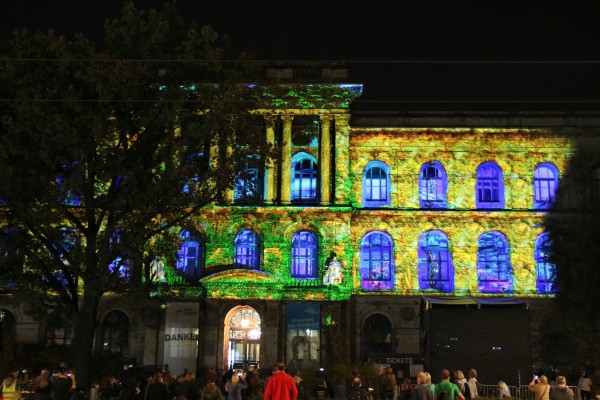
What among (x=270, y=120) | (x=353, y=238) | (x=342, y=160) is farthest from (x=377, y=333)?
(x=270, y=120)

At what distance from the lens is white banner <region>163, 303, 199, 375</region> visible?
3522cm

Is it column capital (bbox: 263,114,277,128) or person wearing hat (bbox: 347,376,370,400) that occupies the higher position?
column capital (bbox: 263,114,277,128)

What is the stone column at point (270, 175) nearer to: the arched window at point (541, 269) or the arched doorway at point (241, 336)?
the arched doorway at point (241, 336)

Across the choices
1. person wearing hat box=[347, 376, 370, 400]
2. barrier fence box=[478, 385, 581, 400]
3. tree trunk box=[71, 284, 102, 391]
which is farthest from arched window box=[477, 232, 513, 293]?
tree trunk box=[71, 284, 102, 391]

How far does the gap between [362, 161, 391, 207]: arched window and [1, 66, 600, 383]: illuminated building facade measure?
60mm

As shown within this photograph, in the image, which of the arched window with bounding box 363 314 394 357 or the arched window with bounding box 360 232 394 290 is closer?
the arched window with bounding box 363 314 394 357

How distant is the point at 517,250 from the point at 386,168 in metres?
7.55

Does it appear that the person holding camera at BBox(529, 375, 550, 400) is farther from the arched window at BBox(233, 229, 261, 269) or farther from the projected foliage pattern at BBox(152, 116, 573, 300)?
the arched window at BBox(233, 229, 261, 269)

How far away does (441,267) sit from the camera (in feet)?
125

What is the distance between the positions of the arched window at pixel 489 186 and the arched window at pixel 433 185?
173cm

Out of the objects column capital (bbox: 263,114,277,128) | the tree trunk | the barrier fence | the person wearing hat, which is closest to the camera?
the person wearing hat

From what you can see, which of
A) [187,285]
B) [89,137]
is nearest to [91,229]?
[89,137]

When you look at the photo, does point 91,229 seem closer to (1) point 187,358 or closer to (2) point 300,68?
(1) point 187,358

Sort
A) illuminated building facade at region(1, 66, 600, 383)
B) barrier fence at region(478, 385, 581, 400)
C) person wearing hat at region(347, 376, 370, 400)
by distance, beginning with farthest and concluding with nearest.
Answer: illuminated building facade at region(1, 66, 600, 383)
barrier fence at region(478, 385, 581, 400)
person wearing hat at region(347, 376, 370, 400)
